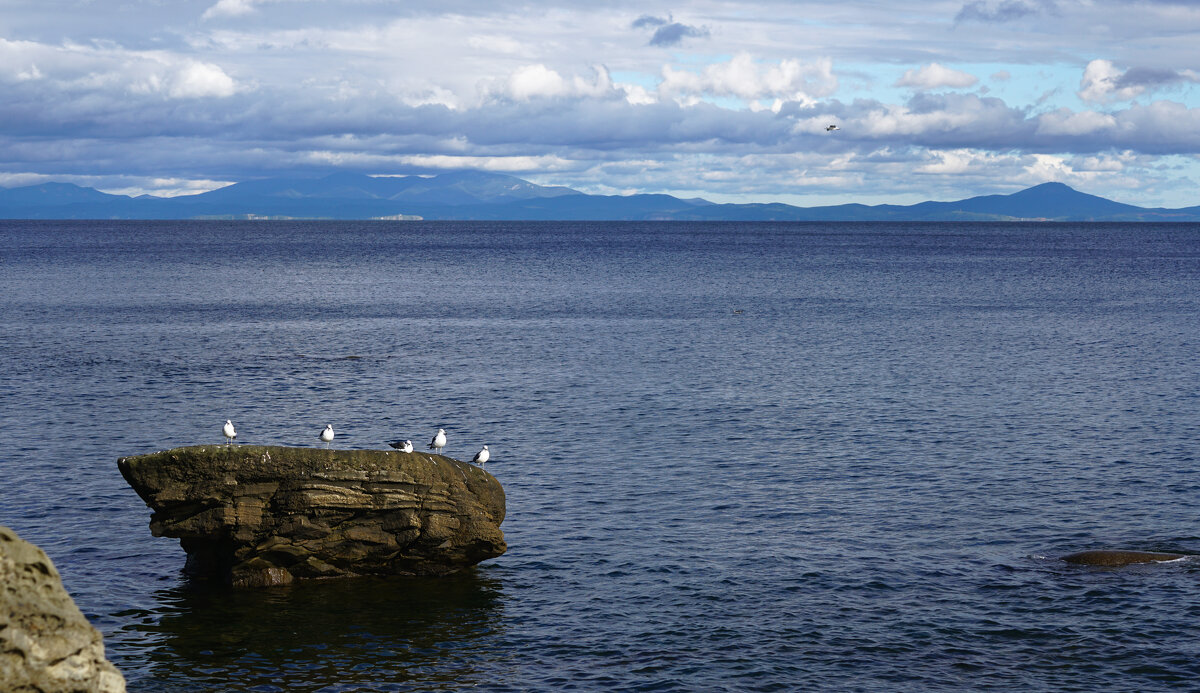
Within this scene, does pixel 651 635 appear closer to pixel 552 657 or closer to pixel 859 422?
pixel 552 657

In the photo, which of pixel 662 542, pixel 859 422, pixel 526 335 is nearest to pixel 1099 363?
pixel 859 422

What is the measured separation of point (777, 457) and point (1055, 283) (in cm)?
10766

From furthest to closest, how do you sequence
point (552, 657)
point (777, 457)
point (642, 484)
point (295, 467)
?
point (777, 457)
point (642, 484)
point (295, 467)
point (552, 657)

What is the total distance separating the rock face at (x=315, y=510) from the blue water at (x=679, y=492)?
91 cm

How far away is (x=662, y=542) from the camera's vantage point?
3372cm

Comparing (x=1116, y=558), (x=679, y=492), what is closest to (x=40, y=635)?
(x=679, y=492)

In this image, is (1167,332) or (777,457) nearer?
(777,457)

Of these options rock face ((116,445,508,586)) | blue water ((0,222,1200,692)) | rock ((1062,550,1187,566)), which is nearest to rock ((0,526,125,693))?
blue water ((0,222,1200,692))

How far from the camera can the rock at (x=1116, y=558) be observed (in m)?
31.1

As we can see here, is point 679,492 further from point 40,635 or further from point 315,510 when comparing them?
point 40,635

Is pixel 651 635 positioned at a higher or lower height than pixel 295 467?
lower

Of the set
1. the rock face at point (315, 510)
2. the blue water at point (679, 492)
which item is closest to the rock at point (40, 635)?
the blue water at point (679, 492)

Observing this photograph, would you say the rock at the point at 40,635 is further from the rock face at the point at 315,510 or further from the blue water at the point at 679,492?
the rock face at the point at 315,510

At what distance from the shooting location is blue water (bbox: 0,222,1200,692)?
2558 cm
